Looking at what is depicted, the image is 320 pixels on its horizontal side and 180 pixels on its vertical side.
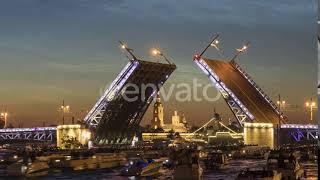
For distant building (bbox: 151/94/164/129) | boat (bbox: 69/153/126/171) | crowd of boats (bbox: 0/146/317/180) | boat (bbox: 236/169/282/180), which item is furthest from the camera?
distant building (bbox: 151/94/164/129)

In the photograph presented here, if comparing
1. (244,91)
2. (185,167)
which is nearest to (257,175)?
(185,167)

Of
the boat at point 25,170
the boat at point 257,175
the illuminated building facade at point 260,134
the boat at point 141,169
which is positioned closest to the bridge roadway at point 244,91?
the illuminated building facade at point 260,134

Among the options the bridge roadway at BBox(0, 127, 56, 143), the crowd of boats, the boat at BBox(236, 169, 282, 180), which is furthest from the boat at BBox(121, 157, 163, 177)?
the bridge roadway at BBox(0, 127, 56, 143)

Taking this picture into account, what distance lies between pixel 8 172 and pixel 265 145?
45.3 meters

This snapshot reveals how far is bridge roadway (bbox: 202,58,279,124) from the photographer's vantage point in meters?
68.9

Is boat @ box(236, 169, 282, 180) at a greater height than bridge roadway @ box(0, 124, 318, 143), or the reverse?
bridge roadway @ box(0, 124, 318, 143)

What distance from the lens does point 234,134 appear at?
332 ft

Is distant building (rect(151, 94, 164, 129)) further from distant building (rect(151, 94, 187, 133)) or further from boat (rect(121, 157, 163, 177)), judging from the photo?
boat (rect(121, 157, 163, 177))

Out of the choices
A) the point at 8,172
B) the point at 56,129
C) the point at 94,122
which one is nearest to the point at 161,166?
the point at 8,172

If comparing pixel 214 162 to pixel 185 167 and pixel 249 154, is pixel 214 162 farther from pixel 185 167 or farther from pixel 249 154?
pixel 185 167

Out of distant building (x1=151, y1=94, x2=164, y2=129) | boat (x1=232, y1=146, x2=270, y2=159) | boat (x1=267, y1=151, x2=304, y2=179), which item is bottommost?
boat (x1=232, y1=146, x2=270, y2=159)

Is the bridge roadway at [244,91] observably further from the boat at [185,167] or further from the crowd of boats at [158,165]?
the boat at [185,167]

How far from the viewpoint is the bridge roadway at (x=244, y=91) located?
68938mm

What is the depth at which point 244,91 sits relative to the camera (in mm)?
70875
